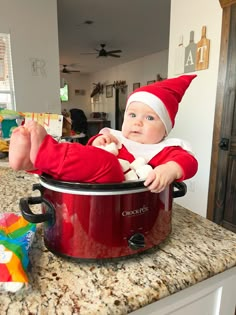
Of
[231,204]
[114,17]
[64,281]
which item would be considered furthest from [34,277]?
[114,17]

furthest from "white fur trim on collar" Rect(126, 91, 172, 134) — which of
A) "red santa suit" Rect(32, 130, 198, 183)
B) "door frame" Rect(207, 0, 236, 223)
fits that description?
"door frame" Rect(207, 0, 236, 223)

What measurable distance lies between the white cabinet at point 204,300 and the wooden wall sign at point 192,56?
1.70 metres

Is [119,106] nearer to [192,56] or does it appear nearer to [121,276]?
A: [192,56]

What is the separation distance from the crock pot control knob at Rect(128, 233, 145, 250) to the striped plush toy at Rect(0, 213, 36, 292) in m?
0.17

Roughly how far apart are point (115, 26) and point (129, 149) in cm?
398

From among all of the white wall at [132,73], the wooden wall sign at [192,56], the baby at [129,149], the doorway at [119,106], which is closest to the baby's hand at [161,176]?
the baby at [129,149]

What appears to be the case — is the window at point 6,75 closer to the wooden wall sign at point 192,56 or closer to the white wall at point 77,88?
the wooden wall sign at point 192,56

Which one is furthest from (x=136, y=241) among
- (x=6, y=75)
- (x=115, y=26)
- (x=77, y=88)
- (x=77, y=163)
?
(x=77, y=88)

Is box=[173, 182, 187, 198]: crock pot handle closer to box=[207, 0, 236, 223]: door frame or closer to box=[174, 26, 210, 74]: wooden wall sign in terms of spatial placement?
box=[207, 0, 236, 223]: door frame

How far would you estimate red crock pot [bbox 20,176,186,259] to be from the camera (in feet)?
1.25

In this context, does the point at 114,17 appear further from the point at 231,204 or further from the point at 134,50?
the point at 231,204

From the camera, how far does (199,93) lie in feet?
6.34

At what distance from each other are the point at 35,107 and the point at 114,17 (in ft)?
6.02

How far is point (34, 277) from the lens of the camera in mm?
397
